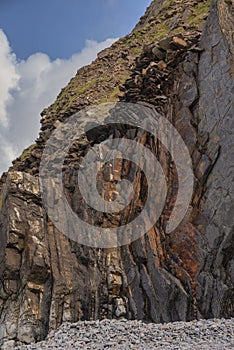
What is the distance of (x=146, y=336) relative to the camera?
1370 centimetres

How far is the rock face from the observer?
17.6 metres

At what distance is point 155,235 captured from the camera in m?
20.4

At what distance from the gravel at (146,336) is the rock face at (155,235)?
259 centimetres

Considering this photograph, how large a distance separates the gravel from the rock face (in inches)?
102

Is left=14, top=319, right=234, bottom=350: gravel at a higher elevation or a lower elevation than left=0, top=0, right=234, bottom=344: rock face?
lower

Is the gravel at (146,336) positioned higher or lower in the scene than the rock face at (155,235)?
lower

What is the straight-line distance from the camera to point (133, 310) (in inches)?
804

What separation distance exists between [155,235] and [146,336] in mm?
7055

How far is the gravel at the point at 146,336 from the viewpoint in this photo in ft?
40.6

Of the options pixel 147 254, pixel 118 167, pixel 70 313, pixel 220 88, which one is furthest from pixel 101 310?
pixel 220 88

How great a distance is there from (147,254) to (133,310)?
2464mm

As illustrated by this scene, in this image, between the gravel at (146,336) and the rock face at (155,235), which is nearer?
the gravel at (146,336)

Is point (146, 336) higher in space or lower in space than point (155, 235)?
lower

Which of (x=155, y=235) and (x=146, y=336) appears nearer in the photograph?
(x=146, y=336)
